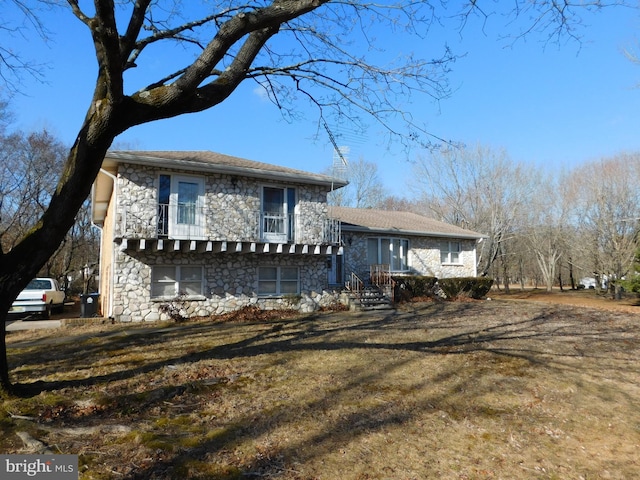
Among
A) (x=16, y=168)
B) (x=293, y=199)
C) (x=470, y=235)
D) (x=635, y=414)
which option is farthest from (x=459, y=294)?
(x=16, y=168)

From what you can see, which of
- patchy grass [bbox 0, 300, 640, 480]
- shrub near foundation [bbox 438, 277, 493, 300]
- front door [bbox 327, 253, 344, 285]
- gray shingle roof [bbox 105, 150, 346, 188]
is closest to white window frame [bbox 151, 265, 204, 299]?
gray shingle roof [bbox 105, 150, 346, 188]

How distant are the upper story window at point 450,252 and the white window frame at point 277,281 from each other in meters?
10.6

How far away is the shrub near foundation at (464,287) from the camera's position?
21.2 m

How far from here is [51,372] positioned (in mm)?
7020

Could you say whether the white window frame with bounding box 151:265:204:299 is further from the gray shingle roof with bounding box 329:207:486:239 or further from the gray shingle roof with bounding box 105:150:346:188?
the gray shingle roof with bounding box 329:207:486:239

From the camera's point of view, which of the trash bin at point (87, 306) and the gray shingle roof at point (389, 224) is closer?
the trash bin at point (87, 306)

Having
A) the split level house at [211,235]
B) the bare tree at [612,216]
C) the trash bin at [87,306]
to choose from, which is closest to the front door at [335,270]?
the split level house at [211,235]

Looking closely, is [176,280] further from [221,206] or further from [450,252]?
[450,252]

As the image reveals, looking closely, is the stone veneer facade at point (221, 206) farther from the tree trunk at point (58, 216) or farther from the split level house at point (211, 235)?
the tree trunk at point (58, 216)

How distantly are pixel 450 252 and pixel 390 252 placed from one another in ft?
15.4

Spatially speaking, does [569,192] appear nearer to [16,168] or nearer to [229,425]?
[229,425]

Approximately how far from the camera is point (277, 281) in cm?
1600

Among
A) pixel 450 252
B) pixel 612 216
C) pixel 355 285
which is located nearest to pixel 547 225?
pixel 612 216

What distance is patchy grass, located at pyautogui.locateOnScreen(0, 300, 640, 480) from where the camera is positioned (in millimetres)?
3799
